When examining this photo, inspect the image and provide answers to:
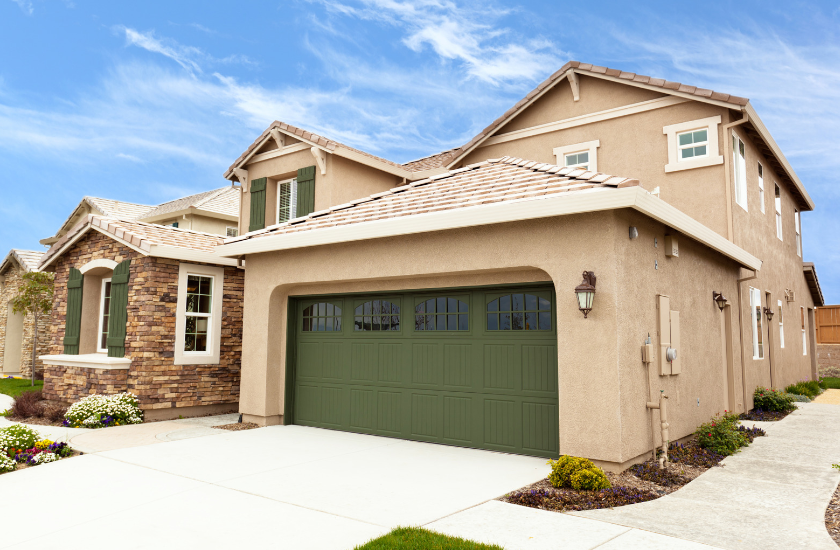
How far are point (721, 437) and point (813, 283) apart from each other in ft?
52.6

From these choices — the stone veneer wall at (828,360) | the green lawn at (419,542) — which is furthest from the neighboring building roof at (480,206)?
the stone veneer wall at (828,360)

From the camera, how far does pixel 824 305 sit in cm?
2327

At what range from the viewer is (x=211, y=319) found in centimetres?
1218

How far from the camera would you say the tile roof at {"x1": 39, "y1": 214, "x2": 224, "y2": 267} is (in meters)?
11.4

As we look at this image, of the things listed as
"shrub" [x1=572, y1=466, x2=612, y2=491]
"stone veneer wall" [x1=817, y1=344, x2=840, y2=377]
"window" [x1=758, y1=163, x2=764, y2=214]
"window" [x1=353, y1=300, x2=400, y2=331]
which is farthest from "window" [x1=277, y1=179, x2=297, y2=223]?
"stone veneer wall" [x1=817, y1=344, x2=840, y2=377]

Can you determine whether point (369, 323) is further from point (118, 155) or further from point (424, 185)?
point (118, 155)

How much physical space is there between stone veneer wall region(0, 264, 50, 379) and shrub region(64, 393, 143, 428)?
12464 millimetres

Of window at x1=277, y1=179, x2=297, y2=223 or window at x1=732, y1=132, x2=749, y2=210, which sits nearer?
window at x1=732, y1=132, x2=749, y2=210

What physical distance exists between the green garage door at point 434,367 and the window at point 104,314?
521 cm

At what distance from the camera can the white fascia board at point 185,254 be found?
11.1 meters

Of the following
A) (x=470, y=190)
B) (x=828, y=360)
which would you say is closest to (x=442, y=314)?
(x=470, y=190)

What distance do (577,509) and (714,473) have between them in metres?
2.59

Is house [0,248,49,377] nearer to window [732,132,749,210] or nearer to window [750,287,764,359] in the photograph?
window [732,132,749,210]

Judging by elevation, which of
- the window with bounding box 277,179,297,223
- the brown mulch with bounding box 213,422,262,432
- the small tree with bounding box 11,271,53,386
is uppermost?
the window with bounding box 277,179,297,223
